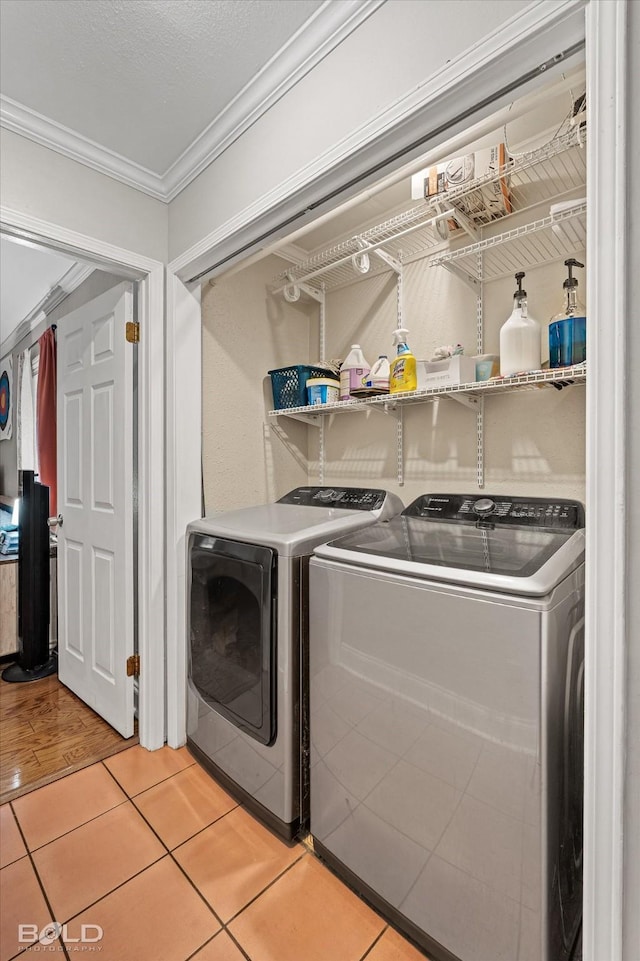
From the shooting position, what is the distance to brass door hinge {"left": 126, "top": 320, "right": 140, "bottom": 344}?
1938mm

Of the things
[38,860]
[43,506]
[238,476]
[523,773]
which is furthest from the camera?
[43,506]

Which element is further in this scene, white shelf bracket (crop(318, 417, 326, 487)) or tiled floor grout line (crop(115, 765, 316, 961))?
white shelf bracket (crop(318, 417, 326, 487))

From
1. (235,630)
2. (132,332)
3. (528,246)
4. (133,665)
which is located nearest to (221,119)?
(132,332)

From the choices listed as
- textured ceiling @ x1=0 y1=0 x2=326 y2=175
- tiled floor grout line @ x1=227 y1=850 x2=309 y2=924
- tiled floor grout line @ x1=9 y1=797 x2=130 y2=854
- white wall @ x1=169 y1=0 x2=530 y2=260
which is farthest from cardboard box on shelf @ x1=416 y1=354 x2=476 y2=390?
tiled floor grout line @ x1=9 y1=797 x2=130 y2=854

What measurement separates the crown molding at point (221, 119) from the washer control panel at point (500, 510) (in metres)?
1.50

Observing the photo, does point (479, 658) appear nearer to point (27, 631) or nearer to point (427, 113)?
point (427, 113)

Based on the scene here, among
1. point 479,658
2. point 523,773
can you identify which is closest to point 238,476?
point 479,658

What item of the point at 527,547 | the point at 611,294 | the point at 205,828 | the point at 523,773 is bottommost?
the point at 205,828

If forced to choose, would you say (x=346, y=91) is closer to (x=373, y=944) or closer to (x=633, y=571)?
(x=633, y=571)

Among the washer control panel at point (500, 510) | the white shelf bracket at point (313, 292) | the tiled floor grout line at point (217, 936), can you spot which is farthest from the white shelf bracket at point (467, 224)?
the tiled floor grout line at point (217, 936)

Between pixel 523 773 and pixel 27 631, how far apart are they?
2.76 m

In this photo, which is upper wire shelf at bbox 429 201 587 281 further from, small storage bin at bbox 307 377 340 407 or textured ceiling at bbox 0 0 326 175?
textured ceiling at bbox 0 0 326 175

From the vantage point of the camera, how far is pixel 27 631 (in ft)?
8.66

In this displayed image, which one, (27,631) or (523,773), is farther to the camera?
(27,631)
